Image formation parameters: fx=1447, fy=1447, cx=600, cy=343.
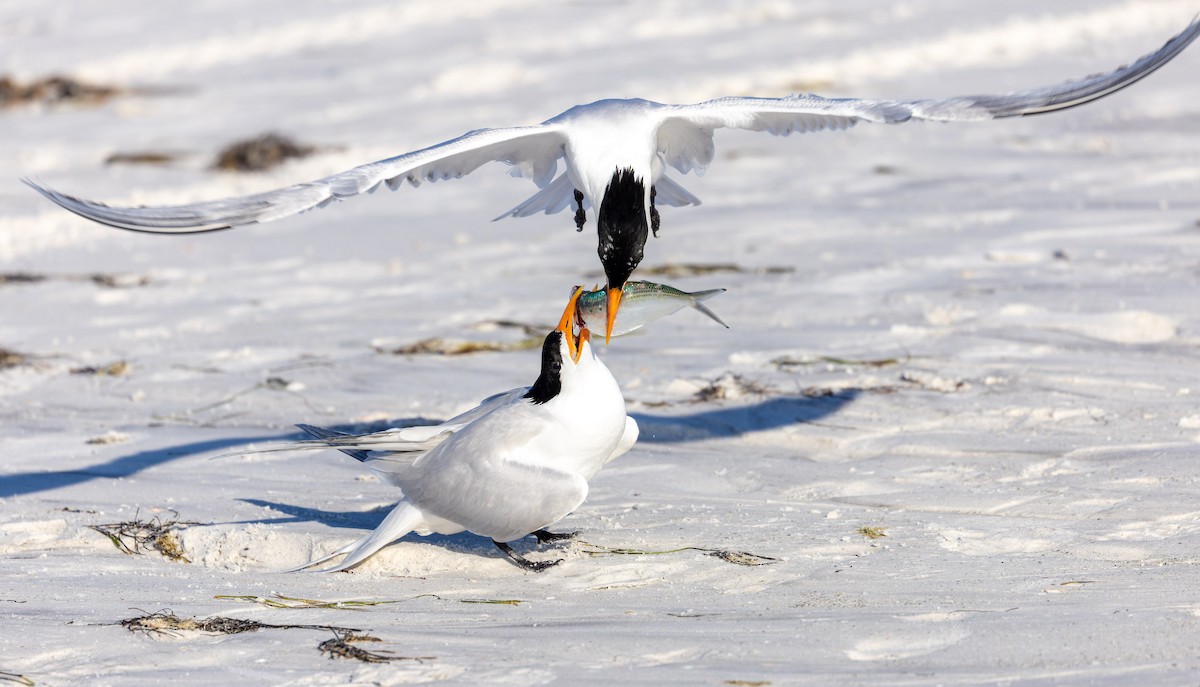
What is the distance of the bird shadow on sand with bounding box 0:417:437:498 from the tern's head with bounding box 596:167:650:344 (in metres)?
1.14

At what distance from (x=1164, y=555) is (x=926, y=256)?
3967 mm

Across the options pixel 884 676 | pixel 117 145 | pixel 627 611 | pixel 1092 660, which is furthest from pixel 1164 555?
pixel 117 145

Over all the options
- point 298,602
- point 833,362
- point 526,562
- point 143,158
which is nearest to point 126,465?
point 298,602

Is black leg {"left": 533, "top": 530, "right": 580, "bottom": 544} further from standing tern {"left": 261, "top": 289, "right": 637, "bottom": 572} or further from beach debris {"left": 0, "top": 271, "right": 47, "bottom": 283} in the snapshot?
beach debris {"left": 0, "top": 271, "right": 47, "bottom": 283}

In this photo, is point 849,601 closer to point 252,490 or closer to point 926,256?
point 252,490

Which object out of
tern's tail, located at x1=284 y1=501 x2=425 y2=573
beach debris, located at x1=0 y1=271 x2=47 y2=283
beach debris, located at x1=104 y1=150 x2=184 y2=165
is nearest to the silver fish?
tern's tail, located at x1=284 y1=501 x2=425 y2=573

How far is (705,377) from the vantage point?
5777 mm

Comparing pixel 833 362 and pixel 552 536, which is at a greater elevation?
pixel 833 362

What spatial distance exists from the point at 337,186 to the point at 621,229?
91cm

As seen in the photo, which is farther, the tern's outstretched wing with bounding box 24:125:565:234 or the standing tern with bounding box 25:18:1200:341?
the standing tern with bounding box 25:18:1200:341

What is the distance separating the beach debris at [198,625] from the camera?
3.27 m

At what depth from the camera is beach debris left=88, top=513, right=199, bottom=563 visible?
400 cm

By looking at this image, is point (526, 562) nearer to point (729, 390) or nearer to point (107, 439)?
point (729, 390)

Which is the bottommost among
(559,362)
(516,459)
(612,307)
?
(516,459)
